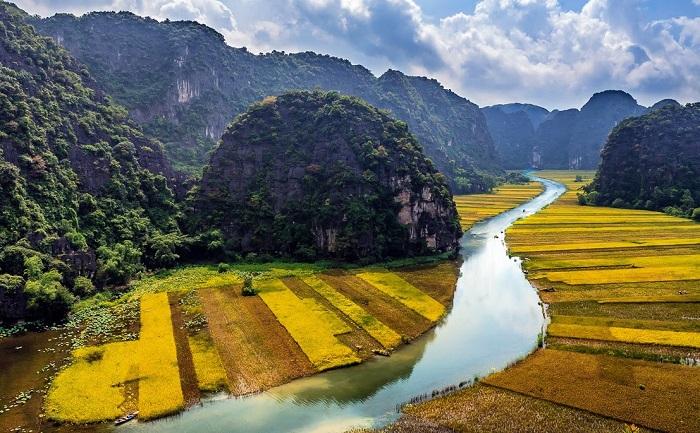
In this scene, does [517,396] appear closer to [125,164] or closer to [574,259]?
[574,259]

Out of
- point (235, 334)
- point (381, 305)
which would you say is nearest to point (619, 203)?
point (381, 305)

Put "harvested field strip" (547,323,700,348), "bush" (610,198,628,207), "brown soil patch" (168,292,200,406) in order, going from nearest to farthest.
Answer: "brown soil patch" (168,292,200,406) → "harvested field strip" (547,323,700,348) → "bush" (610,198,628,207)

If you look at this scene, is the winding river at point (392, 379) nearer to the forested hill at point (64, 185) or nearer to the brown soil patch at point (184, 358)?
the brown soil patch at point (184, 358)

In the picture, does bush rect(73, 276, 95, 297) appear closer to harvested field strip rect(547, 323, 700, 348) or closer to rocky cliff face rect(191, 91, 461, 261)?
rocky cliff face rect(191, 91, 461, 261)

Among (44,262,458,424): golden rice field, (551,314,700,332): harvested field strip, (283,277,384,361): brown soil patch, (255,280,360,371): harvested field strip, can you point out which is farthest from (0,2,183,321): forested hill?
(551,314,700,332): harvested field strip

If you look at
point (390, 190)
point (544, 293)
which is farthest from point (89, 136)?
point (544, 293)

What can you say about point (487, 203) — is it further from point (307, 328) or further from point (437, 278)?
point (307, 328)
